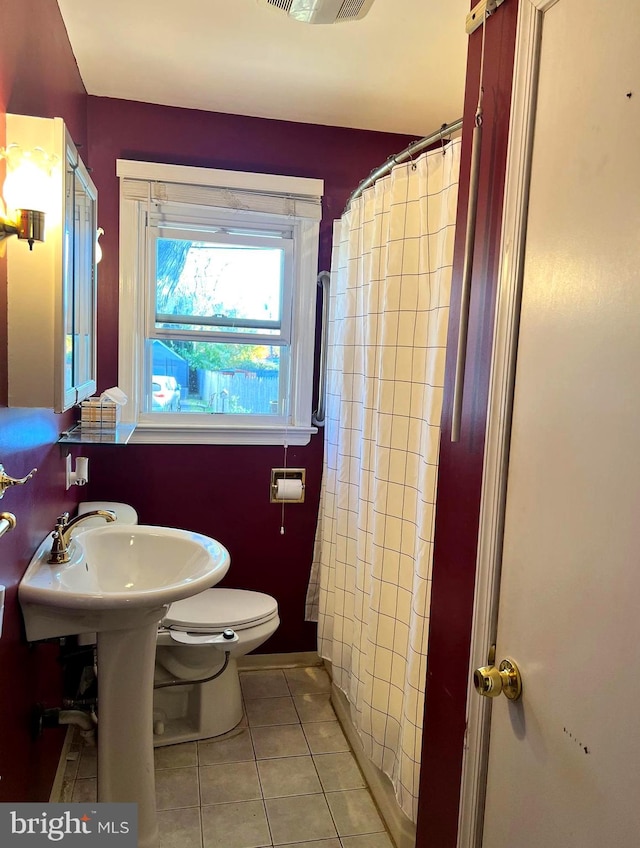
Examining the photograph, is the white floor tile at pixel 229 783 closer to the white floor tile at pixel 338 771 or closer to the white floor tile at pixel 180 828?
the white floor tile at pixel 180 828

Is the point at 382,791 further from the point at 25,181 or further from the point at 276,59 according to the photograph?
the point at 276,59

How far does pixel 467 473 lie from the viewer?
1266 millimetres

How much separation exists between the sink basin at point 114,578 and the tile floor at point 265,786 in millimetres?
752

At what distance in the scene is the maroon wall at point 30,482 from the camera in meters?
1.34

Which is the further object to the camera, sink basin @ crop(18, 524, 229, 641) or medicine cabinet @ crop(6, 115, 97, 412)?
sink basin @ crop(18, 524, 229, 641)

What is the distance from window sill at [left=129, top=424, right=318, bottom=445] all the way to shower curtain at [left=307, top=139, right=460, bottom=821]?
0.36 meters

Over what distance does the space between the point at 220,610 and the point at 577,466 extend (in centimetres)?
180

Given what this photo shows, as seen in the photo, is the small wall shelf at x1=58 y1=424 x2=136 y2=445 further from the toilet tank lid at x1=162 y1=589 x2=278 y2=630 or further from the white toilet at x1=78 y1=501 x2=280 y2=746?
the toilet tank lid at x1=162 y1=589 x2=278 y2=630

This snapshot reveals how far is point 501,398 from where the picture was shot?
110 cm

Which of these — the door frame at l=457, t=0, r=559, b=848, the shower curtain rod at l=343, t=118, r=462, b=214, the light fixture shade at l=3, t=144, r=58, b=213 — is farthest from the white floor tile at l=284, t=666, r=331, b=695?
the light fixture shade at l=3, t=144, r=58, b=213

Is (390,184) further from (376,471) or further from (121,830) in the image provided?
(121,830)

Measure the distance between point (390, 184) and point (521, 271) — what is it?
1.01 metres

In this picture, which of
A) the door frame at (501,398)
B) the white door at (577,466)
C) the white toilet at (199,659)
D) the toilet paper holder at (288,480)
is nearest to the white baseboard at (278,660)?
the white toilet at (199,659)

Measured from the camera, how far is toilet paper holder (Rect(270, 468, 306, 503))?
273cm
